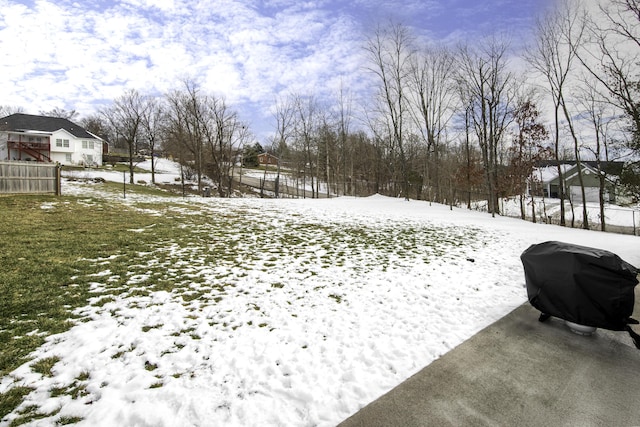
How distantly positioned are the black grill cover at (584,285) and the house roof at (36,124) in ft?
167

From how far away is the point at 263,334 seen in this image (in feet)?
11.4

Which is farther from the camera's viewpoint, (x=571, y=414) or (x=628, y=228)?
(x=628, y=228)

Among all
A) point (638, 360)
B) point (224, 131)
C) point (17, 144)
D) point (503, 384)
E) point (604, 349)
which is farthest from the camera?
point (17, 144)

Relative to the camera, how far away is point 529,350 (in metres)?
3.43

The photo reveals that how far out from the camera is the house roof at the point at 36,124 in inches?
1423

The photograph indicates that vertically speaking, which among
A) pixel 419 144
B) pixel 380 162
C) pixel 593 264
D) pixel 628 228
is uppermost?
pixel 419 144

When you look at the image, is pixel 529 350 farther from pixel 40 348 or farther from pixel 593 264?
pixel 40 348

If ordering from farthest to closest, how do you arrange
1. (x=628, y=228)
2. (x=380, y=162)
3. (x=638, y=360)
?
(x=380, y=162)
(x=628, y=228)
(x=638, y=360)

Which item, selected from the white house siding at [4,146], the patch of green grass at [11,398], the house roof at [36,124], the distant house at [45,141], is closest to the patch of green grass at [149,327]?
the patch of green grass at [11,398]

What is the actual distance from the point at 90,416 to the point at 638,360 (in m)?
5.27

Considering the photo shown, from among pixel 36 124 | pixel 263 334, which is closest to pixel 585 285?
pixel 263 334

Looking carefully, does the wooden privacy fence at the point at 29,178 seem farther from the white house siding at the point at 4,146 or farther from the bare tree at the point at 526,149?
the white house siding at the point at 4,146

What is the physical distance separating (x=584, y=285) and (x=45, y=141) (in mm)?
51937

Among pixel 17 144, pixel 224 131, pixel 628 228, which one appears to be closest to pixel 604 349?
pixel 628 228
